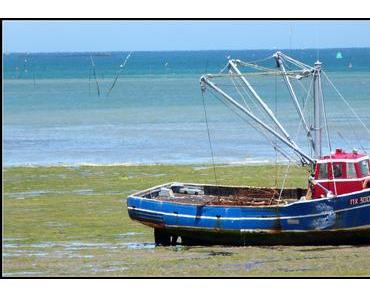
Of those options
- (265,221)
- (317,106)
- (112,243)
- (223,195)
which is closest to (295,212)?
(265,221)

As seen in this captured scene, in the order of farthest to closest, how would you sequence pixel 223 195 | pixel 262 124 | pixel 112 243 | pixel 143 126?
1. pixel 143 126
2. pixel 223 195
3. pixel 112 243
4. pixel 262 124

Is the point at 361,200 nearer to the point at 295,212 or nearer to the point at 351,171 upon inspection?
the point at 351,171

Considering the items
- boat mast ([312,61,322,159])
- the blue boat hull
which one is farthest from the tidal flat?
boat mast ([312,61,322,159])

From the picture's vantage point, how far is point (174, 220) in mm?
30906

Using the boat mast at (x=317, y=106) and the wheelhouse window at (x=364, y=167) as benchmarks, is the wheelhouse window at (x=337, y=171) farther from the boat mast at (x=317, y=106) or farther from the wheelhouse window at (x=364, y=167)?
the boat mast at (x=317, y=106)

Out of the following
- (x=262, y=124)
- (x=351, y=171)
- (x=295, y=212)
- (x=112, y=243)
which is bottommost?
(x=112, y=243)

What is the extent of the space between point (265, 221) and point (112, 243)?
4.10 m

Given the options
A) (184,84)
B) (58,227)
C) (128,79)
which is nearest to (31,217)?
(58,227)

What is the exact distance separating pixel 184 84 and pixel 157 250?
288ft

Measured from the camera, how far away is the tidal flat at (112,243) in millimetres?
27547

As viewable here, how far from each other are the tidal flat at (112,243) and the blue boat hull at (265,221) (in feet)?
0.94

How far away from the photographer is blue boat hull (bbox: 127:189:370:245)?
29.2m

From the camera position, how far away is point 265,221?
98.5 feet

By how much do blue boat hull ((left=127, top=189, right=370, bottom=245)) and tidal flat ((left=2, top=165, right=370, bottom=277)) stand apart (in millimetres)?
286
